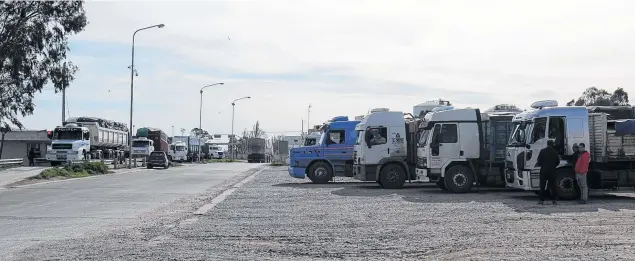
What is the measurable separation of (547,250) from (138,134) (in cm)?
6689

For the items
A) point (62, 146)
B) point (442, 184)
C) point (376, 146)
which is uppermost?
point (62, 146)

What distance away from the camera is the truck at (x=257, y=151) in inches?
3553

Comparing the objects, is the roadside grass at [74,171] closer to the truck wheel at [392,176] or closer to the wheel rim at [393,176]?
the truck wheel at [392,176]

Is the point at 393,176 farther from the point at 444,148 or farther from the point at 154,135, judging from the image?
the point at 154,135

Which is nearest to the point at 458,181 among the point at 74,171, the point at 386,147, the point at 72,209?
the point at 386,147

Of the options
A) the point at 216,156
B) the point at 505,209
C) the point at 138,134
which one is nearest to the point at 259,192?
the point at 505,209

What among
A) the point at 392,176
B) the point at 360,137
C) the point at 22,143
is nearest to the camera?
the point at 392,176

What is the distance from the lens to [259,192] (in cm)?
2481

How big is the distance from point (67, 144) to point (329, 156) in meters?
26.4

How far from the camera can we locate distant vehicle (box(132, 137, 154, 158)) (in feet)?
214

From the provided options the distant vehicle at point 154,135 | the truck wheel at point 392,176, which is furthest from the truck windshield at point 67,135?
the truck wheel at point 392,176

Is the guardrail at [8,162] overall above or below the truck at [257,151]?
below

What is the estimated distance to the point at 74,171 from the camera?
39.2 metres

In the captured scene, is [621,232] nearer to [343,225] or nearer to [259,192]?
[343,225]
